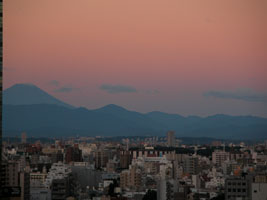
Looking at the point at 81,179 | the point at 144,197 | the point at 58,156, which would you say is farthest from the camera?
the point at 58,156

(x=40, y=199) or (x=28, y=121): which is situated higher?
(x=28, y=121)

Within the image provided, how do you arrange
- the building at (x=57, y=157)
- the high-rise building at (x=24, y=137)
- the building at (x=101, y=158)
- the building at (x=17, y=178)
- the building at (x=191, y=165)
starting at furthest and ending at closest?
the high-rise building at (x=24, y=137)
the building at (x=101, y=158)
the building at (x=57, y=157)
the building at (x=191, y=165)
the building at (x=17, y=178)

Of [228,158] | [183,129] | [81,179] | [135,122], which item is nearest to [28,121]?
[135,122]

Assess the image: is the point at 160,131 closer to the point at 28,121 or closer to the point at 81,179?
the point at 28,121

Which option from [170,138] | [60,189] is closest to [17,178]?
[60,189]

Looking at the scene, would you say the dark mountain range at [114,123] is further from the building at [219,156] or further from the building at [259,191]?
the building at [259,191]

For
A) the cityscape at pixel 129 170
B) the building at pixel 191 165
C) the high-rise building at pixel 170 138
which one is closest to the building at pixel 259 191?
the cityscape at pixel 129 170

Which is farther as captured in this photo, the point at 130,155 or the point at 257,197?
the point at 130,155

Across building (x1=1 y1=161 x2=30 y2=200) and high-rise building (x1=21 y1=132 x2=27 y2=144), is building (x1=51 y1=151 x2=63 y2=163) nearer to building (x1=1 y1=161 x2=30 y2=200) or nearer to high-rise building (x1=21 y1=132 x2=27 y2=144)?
high-rise building (x1=21 y1=132 x2=27 y2=144)
